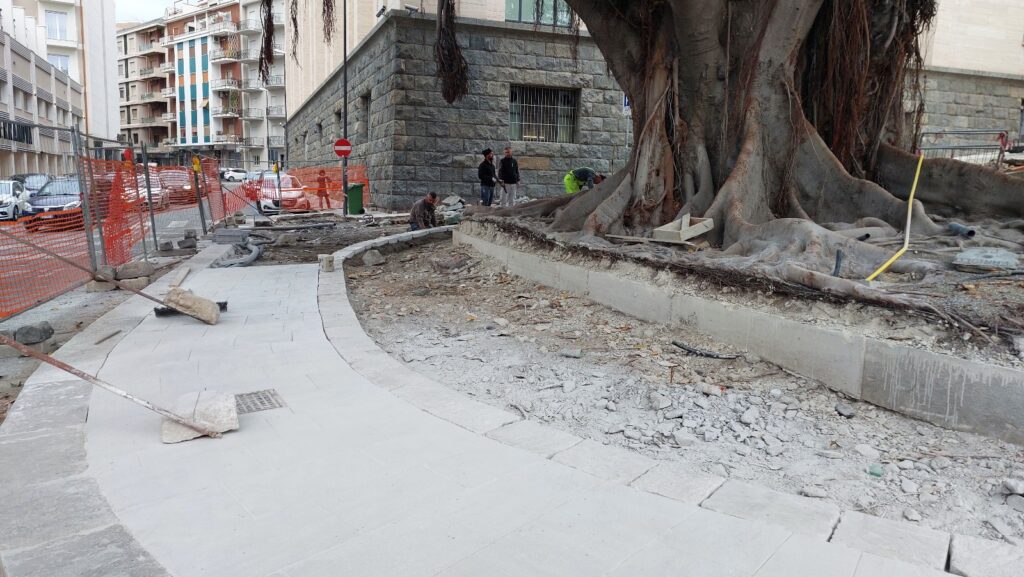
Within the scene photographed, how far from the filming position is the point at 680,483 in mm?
2992

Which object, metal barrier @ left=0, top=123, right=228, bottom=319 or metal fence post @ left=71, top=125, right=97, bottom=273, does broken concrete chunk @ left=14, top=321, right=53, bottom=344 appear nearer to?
metal barrier @ left=0, top=123, right=228, bottom=319

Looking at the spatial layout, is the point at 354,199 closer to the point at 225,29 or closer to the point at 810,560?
the point at 810,560

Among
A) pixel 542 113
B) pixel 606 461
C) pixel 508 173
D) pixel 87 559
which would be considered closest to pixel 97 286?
pixel 87 559

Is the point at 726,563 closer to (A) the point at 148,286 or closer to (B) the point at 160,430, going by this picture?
(B) the point at 160,430

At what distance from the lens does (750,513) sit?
8.96 ft

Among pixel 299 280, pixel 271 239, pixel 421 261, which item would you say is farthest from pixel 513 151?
pixel 299 280

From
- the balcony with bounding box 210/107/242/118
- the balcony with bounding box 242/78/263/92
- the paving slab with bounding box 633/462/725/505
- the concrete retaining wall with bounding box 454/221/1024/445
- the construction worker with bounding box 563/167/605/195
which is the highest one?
the balcony with bounding box 242/78/263/92

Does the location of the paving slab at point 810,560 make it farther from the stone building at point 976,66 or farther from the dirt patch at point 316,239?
the stone building at point 976,66

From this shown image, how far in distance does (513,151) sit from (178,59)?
2728 inches

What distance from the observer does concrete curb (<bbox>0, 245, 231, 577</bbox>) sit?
2408 millimetres

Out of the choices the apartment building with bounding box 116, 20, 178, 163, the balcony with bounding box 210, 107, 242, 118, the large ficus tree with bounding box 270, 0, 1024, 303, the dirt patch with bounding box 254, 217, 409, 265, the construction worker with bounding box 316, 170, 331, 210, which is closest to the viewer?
the large ficus tree with bounding box 270, 0, 1024, 303

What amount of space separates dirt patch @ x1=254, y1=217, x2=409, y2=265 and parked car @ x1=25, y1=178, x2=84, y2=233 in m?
2.46

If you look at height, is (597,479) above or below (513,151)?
below

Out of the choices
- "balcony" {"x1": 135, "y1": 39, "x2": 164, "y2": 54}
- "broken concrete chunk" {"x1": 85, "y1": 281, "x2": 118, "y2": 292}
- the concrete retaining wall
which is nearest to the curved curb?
the concrete retaining wall
